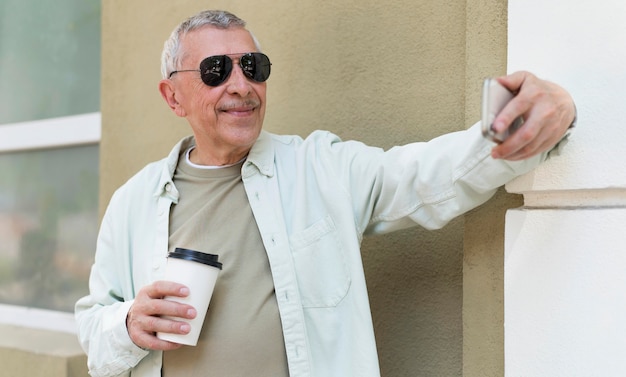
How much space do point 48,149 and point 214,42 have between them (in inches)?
100

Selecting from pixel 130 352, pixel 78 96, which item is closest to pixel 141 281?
pixel 130 352

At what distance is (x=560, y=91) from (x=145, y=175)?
1364mm

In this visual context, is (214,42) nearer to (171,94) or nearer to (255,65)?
(255,65)

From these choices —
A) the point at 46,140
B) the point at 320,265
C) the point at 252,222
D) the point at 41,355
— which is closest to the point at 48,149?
the point at 46,140

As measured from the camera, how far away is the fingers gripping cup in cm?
194

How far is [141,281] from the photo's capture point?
2.31 m

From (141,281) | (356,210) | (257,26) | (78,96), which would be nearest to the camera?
(356,210)

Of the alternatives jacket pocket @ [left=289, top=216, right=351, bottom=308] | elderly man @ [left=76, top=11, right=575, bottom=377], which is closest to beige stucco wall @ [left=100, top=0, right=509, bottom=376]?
elderly man @ [left=76, top=11, right=575, bottom=377]

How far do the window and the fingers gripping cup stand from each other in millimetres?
2478

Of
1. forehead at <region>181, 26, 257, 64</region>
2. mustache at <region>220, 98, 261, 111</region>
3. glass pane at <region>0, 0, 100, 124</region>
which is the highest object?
glass pane at <region>0, 0, 100, 124</region>

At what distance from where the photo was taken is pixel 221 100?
7.52 ft

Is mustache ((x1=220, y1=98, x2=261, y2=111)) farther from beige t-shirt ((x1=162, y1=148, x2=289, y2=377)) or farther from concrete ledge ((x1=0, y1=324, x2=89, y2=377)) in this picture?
concrete ledge ((x1=0, y1=324, x2=89, y2=377))

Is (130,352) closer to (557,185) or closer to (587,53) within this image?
(557,185)

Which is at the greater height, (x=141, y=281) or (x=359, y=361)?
(x=141, y=281)
